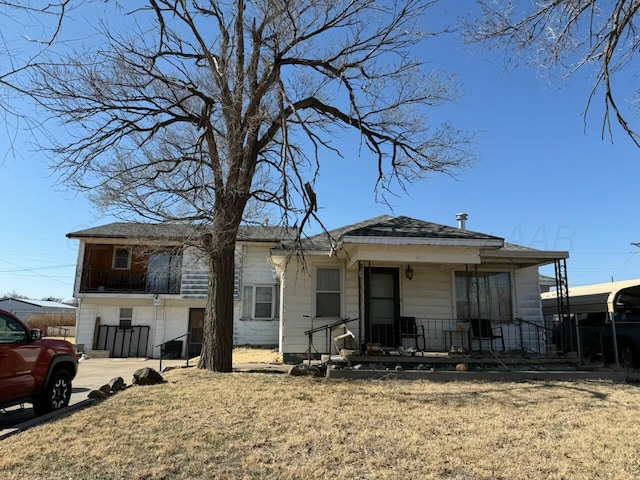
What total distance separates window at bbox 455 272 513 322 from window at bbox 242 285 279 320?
908cm

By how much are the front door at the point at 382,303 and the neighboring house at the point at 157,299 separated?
7.65 m

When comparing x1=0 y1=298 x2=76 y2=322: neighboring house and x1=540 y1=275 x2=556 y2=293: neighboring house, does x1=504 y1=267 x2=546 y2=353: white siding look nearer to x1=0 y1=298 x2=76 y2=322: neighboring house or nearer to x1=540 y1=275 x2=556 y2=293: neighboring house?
x1=540 y1=275 x2=556 y2=293: neighboring house

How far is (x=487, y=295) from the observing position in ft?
42.0

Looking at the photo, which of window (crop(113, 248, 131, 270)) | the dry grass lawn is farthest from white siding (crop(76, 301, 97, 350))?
the dry grass lawn

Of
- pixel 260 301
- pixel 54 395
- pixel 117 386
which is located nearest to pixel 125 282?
pixel 260 301

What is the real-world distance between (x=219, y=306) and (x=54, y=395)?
3.53m

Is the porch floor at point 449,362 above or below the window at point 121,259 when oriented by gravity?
below

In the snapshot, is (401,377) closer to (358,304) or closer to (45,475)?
(358,304)

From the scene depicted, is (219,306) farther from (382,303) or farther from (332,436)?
(332,436)

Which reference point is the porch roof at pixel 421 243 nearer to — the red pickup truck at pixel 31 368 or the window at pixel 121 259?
the red pickup truck at pixel 31 368

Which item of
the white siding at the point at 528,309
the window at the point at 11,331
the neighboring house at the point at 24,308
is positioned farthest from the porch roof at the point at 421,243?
the neighboring house at the point at 24,308

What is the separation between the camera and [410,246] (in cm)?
1100

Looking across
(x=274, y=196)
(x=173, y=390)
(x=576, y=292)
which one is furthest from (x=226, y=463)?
(x=576, y=292)

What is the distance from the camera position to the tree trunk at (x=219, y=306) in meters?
9.81
